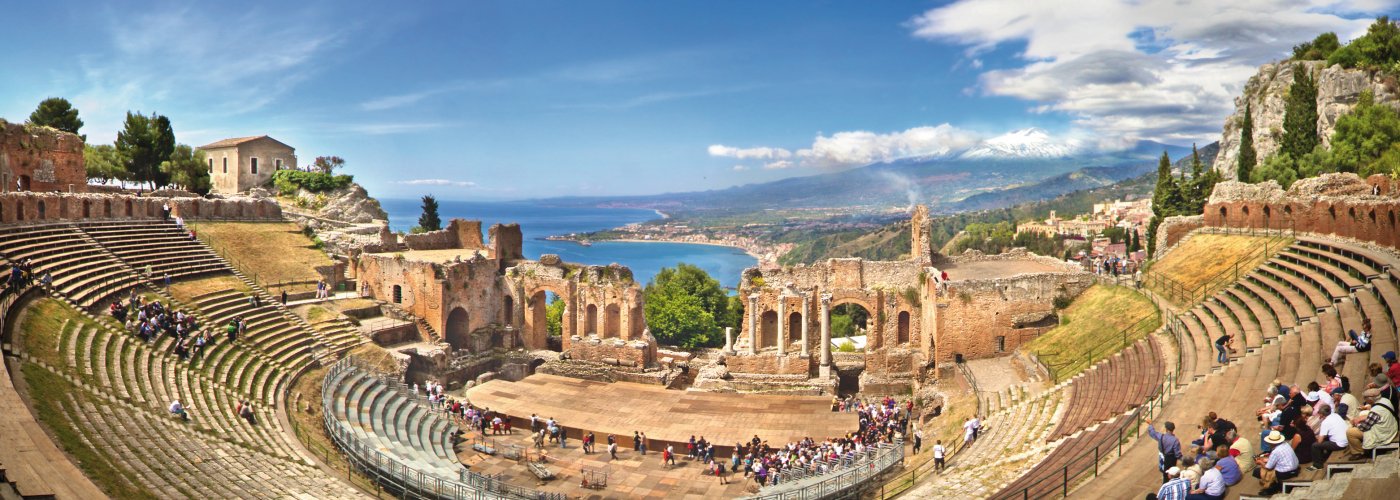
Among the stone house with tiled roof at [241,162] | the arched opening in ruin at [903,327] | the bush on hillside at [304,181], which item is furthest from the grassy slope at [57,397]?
the stone house with tiled roof at [241,162]

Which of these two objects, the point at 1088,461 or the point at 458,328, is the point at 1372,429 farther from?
the point at 458,328

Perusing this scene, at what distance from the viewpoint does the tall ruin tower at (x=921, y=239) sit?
120 feet

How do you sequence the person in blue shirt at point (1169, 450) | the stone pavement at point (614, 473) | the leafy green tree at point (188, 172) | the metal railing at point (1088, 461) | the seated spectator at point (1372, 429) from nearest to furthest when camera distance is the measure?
the seated spectator at point (1372, 429) < the person in blue shirt at point (1169, 450) < the metal railing at point (1088, 461) < the stone pavement at point (614, 473) < the leafy green tree at point (188, 172)

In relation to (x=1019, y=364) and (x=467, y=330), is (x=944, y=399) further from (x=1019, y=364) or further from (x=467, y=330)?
(x=467, y=330)

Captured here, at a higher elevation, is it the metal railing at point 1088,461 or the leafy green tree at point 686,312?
the metal railing at point 1088,461

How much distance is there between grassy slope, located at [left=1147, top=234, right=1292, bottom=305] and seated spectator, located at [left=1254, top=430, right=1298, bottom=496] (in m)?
15.4

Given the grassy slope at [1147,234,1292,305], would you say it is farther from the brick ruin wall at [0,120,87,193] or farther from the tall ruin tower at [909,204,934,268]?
the brick ruin wall at [0,120,87,193]

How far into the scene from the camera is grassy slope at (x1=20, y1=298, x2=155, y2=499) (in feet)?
44.4

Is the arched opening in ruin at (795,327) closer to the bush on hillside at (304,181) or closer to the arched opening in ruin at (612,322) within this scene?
the arched opening in ruin at (612,322)

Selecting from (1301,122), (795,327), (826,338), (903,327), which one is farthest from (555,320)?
(1301,122)

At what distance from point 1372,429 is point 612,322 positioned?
3230 centimetres

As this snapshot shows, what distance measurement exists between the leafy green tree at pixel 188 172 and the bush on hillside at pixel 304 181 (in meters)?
5.35

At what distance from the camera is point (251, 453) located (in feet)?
58.5

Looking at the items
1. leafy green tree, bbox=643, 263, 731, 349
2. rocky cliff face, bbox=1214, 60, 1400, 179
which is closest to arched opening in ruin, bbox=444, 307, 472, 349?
leafy green tree, bbox=643, 263, 731, 349
